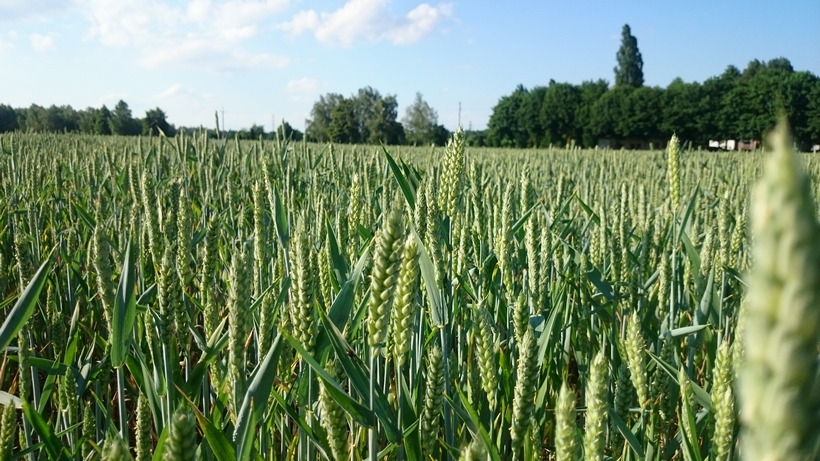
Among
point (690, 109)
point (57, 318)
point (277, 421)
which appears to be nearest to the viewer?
point (277, 421)

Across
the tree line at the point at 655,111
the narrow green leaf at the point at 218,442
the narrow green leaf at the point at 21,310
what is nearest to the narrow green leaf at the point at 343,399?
the narrow green leaf at the point at 218,442

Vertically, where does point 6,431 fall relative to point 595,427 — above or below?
below

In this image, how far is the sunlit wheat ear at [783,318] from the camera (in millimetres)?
194

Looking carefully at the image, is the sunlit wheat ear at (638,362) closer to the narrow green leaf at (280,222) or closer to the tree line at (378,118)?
the narrow green leaf at (280,222)

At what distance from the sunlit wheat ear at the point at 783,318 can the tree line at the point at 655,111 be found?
40380mm

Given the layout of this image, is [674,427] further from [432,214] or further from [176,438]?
[176,438]

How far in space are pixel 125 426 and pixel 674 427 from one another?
1.28 metres

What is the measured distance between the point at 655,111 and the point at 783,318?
5097 cm

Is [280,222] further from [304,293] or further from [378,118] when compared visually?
[378,118]

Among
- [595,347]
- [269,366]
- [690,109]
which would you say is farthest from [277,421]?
[690,109]

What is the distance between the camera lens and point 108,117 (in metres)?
25.7

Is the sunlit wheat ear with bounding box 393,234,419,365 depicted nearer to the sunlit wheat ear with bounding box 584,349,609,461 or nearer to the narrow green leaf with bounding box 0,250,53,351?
the sunlit wheat ear with bounding box 584,349,609,461

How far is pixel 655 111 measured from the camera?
4656 cm

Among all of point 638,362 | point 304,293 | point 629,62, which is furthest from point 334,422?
point 629,62
